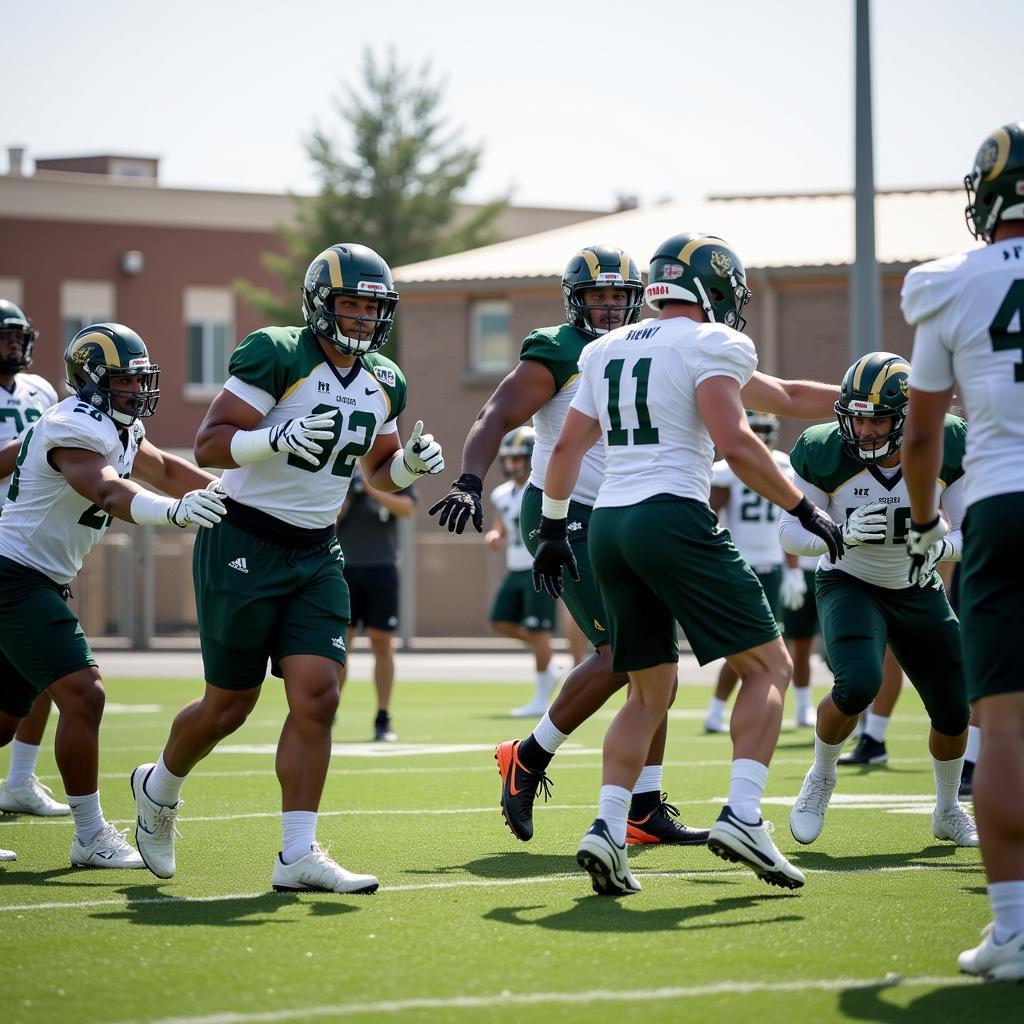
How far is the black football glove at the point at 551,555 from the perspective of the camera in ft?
20.6

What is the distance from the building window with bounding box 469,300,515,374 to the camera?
98.1ft

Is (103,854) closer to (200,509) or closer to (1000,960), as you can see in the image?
(200,509)

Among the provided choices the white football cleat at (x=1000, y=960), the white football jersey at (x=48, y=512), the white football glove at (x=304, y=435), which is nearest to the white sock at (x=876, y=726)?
the white football jersey at (x=48, y=512)

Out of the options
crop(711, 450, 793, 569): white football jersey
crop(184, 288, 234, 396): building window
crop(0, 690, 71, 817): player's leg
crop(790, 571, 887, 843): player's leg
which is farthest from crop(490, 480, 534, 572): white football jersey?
crop(184, 288, 234, 396): building window

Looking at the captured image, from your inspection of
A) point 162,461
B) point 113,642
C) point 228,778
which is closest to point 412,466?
point 162,461

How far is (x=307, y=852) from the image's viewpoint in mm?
5816

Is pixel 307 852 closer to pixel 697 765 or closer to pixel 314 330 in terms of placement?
pixel 314 330

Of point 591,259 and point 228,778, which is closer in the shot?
point 591,259

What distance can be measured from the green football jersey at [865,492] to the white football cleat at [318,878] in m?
2.26

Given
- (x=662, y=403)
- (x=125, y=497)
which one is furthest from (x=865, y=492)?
(x=125, y=497)

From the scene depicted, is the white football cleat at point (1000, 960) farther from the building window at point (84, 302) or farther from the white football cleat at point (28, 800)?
the building window at point (84, 302)

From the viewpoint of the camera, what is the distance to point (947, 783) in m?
6.98

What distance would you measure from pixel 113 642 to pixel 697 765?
692 inches

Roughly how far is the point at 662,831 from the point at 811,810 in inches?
25.2
